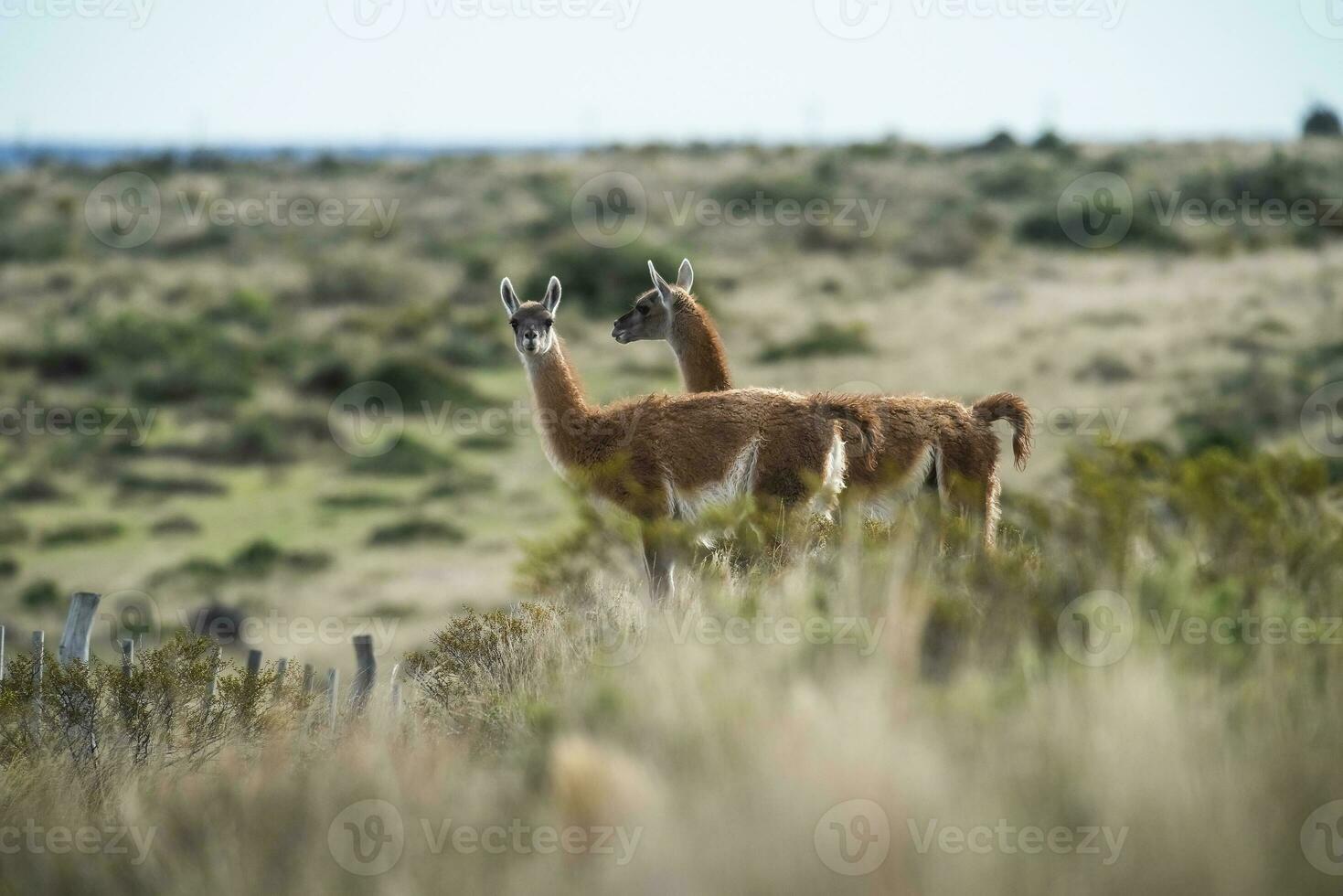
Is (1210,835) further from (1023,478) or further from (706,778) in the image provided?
(1023,478)

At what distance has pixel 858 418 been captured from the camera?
296 inches

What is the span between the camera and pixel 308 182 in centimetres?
5872

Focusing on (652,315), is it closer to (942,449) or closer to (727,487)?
(727,487)

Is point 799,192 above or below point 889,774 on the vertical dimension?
above

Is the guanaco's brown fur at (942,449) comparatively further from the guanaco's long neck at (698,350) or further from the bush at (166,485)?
the bush at (166,485)

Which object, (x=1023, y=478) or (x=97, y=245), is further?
→ (x=97, y=245)

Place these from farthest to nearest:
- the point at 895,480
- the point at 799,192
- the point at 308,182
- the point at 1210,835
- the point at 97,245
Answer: the point at 308,182, the point at 799,192, the point at 97,245, the point at 895,480, the point at 1210,835

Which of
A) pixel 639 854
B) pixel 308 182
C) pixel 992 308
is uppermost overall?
pixel 308 182

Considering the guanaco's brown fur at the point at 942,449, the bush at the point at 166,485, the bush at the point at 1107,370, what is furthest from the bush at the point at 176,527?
the bush at the point at 1107,370

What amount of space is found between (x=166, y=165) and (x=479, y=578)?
4573 centimetres

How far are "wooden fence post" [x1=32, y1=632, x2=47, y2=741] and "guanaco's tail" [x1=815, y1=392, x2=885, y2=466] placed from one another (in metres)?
4.15

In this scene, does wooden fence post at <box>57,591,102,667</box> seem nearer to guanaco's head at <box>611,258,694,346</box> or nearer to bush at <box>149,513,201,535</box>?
guanaco's head at <box>611,258,694,346</box>

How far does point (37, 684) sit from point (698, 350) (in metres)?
4.27

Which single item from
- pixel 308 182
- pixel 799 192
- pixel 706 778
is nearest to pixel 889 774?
pixel 706 778
